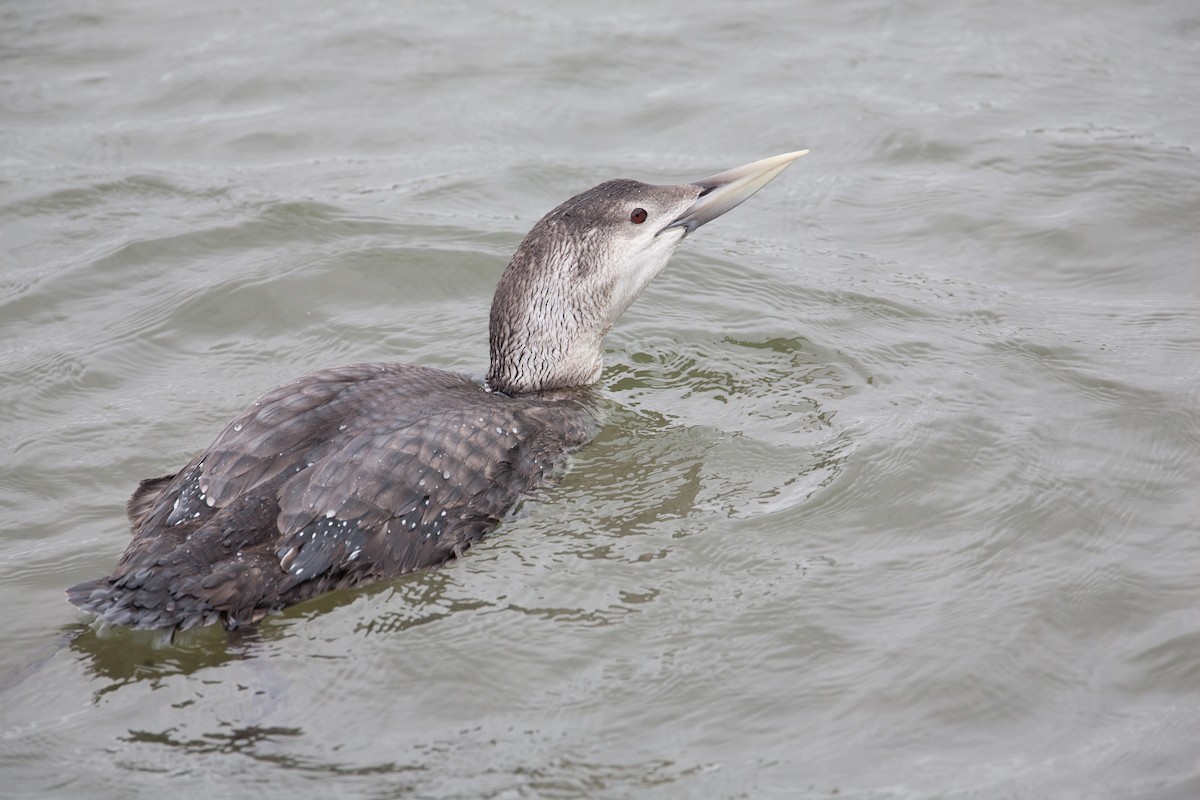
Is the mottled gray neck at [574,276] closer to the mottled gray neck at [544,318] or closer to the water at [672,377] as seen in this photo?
the mottled gray neck at [544,318]

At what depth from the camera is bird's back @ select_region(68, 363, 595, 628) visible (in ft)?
14.5

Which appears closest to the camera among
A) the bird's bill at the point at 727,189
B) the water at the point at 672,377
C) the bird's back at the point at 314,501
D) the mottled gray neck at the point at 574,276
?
the water at the point at 672,377

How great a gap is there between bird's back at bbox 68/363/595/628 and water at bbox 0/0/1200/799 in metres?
0.16

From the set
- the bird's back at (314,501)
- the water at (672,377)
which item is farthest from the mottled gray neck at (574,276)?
the bird's back at (314,501)

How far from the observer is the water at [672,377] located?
418 cm

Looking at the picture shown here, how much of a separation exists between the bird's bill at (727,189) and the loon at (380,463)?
0.01m

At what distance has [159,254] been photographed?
24.0ft

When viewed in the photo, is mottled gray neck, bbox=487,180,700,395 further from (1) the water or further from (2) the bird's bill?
(1) the water

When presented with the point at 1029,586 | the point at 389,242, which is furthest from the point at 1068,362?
the point at 389,242

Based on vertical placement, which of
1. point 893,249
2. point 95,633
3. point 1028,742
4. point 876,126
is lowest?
point 1028,742

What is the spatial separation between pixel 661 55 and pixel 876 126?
1787mm

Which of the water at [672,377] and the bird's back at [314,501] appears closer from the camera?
the water at [672,377]

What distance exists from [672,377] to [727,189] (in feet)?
3.11

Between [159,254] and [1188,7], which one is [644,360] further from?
[1188,7]
